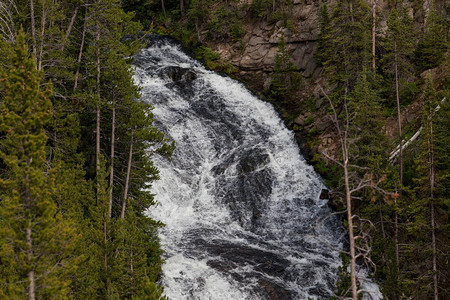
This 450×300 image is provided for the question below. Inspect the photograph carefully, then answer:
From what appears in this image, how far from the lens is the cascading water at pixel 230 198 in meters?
18.0

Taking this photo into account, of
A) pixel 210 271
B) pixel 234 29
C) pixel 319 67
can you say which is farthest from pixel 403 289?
pixel 234 29

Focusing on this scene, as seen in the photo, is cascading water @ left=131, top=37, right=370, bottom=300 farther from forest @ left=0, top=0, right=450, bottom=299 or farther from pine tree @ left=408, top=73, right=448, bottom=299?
pine tree @ left=408, top=73, right=448, bottom=299

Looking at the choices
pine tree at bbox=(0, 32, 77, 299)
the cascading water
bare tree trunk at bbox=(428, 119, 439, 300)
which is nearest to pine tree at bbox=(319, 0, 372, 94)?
the cascading water

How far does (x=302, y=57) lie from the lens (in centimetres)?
3506

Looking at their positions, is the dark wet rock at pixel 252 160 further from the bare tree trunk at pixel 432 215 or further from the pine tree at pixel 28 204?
the pine tree at pixel 28 204

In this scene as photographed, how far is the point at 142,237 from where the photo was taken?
17.5 metres

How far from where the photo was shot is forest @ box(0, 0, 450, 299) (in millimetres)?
9867

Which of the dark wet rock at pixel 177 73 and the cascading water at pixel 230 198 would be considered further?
the dark wet rock at pixel 177 73

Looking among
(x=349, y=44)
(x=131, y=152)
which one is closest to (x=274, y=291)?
(x=131, y=152)

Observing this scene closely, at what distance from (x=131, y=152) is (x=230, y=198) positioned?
9179 millimetres

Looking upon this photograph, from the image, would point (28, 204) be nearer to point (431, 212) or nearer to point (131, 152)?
point (131, 152)

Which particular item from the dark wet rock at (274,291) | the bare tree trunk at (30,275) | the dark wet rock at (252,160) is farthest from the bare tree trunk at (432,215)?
the bare tree trunk at (30,275)

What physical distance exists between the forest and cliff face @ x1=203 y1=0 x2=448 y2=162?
26 cm

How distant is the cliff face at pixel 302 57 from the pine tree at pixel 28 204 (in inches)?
848
